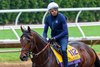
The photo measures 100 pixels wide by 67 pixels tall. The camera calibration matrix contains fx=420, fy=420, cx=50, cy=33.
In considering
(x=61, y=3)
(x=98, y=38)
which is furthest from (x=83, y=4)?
(x=98, y=38)

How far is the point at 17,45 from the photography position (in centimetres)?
1240

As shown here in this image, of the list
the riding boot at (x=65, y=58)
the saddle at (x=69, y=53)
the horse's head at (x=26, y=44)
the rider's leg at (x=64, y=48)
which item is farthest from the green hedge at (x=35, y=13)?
the horse's head at (x=26, y=44)

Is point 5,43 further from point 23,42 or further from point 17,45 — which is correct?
point 23,42

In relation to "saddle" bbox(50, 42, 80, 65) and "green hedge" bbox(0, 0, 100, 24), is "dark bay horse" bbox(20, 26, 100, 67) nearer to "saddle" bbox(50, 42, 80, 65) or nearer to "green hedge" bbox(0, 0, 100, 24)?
"saddle" bbox(50, 42, 80, 65)

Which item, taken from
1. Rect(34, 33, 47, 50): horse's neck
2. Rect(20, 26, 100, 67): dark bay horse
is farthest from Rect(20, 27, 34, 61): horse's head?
Rect(34, 33, 47, 50): horse's neck

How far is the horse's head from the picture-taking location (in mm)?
7392

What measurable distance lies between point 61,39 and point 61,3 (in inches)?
555

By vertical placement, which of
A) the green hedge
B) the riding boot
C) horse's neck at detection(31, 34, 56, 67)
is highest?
horse's neck at detection(31, 34, 56, 67)

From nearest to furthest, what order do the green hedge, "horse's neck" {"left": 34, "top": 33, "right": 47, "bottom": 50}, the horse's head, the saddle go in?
the horse's head < "horse's neck" {"left": 34, "top": 33, "right": 47, "bottom": 50} < the saddle < the green hedge

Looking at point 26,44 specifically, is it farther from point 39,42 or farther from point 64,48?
point 64,48

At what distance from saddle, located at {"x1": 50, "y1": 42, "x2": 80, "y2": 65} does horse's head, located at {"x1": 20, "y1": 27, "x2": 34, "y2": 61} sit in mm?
879

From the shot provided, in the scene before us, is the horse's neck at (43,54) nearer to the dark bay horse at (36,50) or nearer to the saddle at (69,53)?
the dark bay horse at (36,50)

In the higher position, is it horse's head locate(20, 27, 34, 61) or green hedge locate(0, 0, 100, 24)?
horse's head locate(20, 27, 34, 61)

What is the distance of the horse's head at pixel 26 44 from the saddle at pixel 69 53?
2.88 ft
